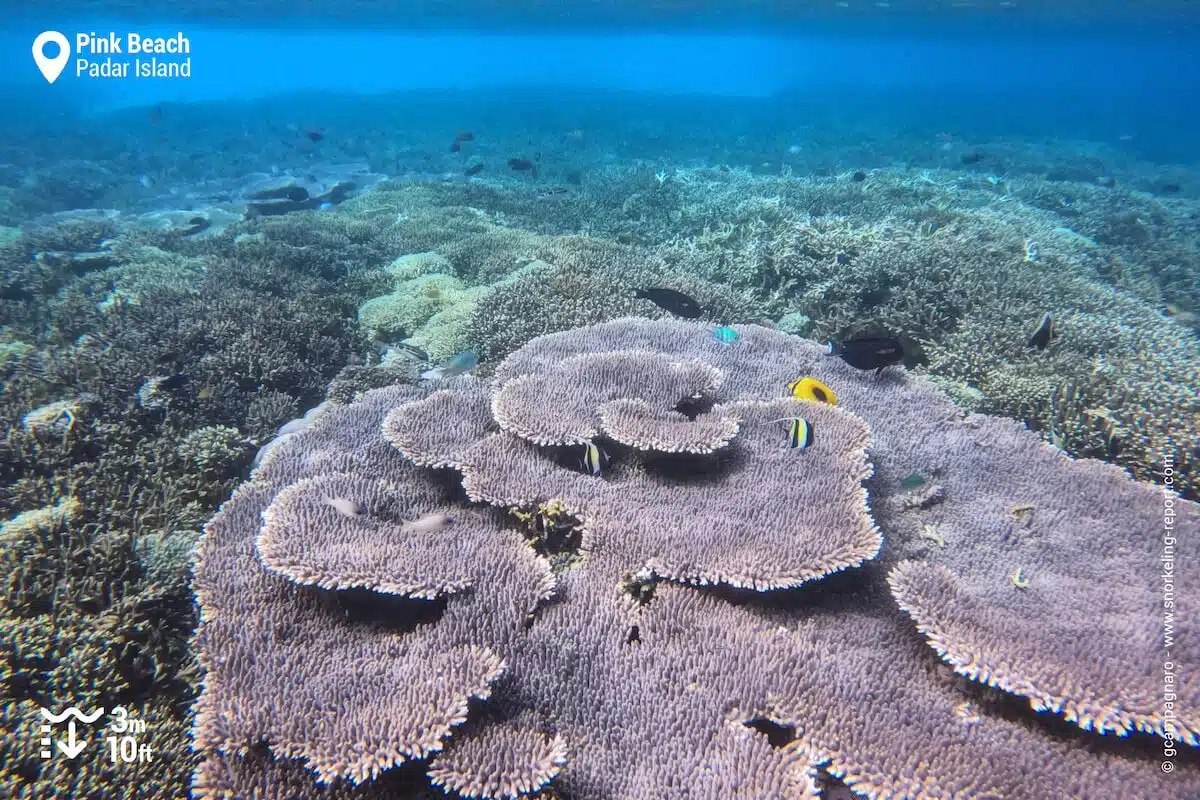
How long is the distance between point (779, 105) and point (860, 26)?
340 inches

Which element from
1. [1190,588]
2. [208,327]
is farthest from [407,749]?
[208,327]

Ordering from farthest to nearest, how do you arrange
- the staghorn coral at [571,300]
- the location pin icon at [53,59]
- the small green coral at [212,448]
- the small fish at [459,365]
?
the location pin icon at [53,59], the staghorn coral at [571,300], the small fish at [459,365], the small green coral at [212,448]

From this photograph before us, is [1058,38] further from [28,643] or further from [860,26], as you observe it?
[28,643]

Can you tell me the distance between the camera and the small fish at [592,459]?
3986 mm

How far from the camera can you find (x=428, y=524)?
12.2ft

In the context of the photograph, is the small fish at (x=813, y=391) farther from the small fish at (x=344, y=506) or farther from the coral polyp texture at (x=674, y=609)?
the small fish at (x=344, y=506)

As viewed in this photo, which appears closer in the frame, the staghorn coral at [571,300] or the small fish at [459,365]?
the small fish at [459,365]

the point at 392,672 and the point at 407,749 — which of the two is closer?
the point at 407,749

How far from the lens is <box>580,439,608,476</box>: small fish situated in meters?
3.99

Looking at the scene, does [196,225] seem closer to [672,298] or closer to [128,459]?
[128,459]

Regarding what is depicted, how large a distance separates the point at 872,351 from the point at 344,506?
4.41m

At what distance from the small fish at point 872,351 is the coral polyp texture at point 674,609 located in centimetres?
77

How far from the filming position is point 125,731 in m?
3.37

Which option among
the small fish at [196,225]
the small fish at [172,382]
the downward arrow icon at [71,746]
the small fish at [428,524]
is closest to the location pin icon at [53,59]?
the small fish at [196,225]
